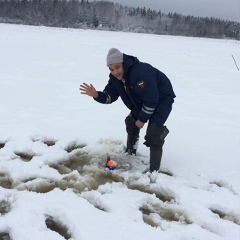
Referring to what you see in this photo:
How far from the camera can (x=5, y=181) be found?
12.3ft

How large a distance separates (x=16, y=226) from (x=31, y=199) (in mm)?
467

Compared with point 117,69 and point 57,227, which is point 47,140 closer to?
point 117,69

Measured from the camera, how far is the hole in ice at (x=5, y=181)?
3656mm

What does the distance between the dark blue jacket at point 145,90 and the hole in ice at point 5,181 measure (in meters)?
1.81

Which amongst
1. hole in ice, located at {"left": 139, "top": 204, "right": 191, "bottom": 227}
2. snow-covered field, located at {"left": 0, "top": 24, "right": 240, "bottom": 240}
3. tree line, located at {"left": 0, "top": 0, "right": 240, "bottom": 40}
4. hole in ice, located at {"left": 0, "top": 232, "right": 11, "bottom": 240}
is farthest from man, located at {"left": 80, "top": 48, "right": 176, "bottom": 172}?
tree line, located at {"left": 0, "top": 0, "right": 240, "bottom": 40}

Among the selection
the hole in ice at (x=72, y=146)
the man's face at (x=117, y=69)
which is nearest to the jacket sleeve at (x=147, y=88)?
the man's face at (x=117, y=69)

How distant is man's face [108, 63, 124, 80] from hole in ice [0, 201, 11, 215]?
197 centimetres

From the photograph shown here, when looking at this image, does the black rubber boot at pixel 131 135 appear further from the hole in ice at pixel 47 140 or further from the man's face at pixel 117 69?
the hole in ice at pixel 47 140

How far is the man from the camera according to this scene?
3.63 meters

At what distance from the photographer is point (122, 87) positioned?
4039 millimetres

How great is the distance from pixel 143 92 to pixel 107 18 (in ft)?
366

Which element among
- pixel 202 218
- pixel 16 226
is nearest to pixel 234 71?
pixel 202 218

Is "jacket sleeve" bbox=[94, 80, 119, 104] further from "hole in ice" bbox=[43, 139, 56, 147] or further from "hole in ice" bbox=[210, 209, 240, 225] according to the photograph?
"hole in ice" bbox=[210, 209, 240, 225]

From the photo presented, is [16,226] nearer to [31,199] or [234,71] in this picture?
[31,199]
